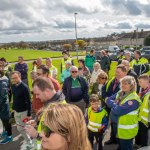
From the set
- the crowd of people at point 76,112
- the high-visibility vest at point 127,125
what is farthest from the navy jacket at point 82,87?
the high-visibility vest at point 127,125

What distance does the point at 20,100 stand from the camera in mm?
6074

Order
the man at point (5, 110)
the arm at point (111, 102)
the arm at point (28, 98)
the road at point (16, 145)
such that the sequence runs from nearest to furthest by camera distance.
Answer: the arm at point (111, 102)
the arm at point (28, 98)
the road at point (16, 145)
the man at point (5, 110)

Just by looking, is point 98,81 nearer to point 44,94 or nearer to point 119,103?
point 119,103

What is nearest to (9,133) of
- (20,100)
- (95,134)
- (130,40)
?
(20,100)

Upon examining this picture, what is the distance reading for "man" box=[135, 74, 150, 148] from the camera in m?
5.42

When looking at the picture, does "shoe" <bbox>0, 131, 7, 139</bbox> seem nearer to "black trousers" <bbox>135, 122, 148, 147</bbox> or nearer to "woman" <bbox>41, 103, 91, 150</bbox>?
"black trousers" <bbox>135, 122, 148, 147</bbox>

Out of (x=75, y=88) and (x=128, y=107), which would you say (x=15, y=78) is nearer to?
(x=75, y=88)

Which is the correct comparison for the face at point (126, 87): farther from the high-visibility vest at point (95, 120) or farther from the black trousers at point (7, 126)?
the black trousers at point (7, 126)

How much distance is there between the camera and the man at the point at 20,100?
19.6 feet

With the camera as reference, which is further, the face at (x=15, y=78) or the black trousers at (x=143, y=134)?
the face at (x=15, y=78)

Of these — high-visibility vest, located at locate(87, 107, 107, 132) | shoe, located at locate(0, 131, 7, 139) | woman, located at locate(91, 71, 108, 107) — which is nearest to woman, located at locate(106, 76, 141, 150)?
high-visibility vest, located at locate(87, 107, 107, 132)

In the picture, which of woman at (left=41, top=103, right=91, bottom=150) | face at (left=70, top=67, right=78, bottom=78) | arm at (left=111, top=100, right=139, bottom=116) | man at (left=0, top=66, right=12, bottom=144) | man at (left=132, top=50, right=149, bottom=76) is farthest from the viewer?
man at (left=132, top=50, right=149, bottom=76)

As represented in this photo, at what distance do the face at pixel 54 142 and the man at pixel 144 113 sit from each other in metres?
3.80

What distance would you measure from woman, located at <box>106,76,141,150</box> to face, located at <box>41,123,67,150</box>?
2.95m
